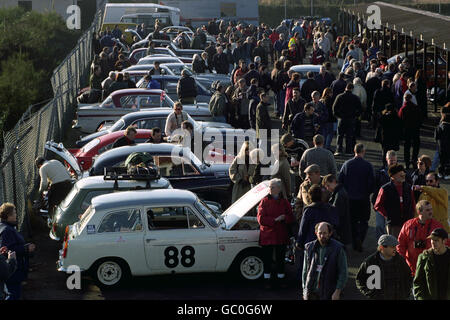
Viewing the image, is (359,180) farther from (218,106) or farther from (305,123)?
(218,106)

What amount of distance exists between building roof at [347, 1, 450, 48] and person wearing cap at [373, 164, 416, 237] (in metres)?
14.0

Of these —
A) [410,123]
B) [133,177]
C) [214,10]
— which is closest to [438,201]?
[133,177]

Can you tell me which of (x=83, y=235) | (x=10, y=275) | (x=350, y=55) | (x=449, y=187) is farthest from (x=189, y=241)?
(x=350, y=55)

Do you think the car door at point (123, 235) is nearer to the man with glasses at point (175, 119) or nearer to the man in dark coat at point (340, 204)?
the man in dark coat at point (340, 204)

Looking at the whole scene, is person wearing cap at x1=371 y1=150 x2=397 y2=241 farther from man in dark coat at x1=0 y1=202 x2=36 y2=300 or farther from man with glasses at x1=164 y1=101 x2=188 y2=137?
man with glasses at x1=164 y1=101 x2=188 y2=137

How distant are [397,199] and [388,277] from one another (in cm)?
339

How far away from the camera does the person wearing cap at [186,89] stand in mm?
24891

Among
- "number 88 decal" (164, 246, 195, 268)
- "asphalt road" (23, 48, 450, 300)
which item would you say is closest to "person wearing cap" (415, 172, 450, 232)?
"asphalt road" (23, 48, 450, 300)

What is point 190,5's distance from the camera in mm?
56938

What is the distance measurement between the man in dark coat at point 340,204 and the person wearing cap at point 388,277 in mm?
2825

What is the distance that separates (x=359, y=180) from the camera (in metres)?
14.4

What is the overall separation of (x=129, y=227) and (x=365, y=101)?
11378mm

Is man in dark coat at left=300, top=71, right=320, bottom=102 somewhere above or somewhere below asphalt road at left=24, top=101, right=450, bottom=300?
above

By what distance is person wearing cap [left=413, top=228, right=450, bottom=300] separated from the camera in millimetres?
9656
